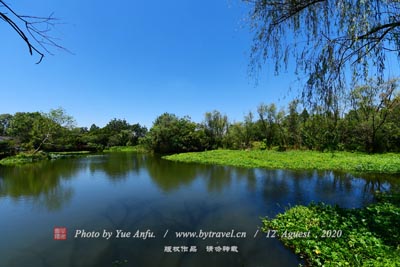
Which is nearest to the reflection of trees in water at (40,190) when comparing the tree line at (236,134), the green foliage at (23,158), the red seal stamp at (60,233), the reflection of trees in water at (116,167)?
the red seal stamp at (60,233)

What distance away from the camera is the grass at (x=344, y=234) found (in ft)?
9.55

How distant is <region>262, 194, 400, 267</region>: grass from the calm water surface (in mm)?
331

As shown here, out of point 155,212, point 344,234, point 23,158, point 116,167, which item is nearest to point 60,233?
point 155,212

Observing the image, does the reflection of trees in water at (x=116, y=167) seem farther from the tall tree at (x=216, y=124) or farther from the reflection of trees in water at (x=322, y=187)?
the tall tree at (x=216, y=124)

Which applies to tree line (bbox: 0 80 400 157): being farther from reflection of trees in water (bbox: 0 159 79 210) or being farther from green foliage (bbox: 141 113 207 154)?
reflection of trees in water (bbox: 0 159 79 210)

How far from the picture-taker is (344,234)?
140 inches

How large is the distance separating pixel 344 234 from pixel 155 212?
4.28 m

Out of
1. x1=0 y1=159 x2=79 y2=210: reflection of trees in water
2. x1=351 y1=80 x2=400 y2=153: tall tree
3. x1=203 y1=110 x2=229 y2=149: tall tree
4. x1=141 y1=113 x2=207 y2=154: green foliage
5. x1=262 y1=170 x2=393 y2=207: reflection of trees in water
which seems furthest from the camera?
x1=203 y1=110 x2=229 y2=149: tall tree

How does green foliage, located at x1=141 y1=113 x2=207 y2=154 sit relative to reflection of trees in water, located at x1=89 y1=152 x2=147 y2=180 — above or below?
above

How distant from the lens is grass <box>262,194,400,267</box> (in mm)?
2912

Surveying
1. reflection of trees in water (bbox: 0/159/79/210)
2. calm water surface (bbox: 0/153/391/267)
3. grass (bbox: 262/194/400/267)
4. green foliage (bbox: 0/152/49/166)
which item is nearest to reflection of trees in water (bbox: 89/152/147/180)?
calm water surface (bbox: 0/153/391/267)

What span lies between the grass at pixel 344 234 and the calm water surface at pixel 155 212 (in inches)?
13.0

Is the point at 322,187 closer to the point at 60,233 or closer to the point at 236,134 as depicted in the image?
the point at 60,233

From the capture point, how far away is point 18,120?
77.0ft
